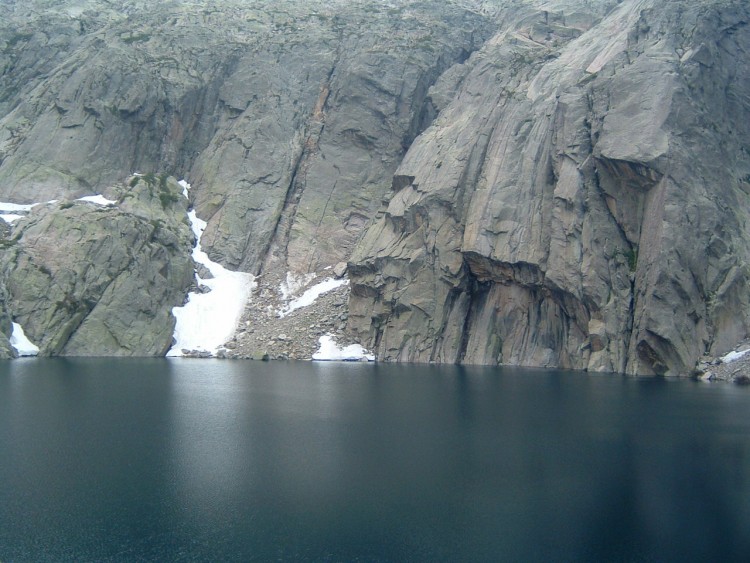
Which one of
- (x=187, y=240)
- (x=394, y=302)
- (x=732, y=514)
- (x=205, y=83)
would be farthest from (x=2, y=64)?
(x=732, y=514)

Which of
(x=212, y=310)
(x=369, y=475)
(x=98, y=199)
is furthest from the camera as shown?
(x=98, y=199)

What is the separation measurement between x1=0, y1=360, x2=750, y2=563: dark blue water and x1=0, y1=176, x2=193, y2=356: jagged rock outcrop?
2450cm

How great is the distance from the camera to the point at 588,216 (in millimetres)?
65000

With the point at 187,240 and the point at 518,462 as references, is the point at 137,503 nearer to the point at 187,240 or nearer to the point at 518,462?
the point at 518,462

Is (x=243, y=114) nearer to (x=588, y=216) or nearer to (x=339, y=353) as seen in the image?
(x=339, y=353)

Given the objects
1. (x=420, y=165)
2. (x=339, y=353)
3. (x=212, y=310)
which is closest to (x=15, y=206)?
(x=212, y=310)

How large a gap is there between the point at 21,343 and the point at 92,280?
903 centimetres

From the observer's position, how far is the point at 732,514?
71.2ft

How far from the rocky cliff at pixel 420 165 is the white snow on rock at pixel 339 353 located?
159cm

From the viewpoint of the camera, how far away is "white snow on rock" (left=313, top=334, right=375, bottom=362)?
233ft

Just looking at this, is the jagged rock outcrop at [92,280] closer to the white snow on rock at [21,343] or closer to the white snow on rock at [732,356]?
the white snow on rock at [21,343]

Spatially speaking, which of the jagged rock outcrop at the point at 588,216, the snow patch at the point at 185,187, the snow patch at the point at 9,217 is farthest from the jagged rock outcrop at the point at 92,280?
the jagged rock outcrop at the point at 588,216

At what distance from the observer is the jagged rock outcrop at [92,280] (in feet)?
224

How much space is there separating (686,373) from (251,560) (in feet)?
163
